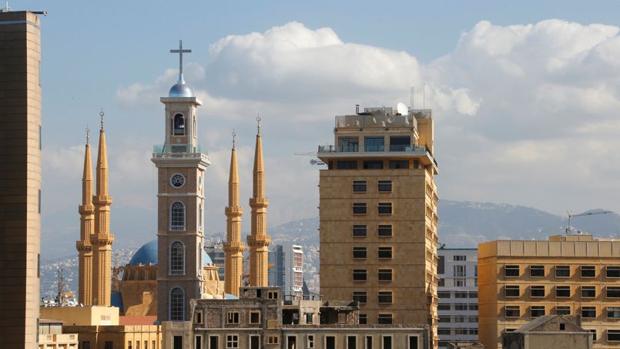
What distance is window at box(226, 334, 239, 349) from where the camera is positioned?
150 meters

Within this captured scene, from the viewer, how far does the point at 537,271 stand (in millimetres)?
166000

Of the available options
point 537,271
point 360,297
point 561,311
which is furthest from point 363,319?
point 561,311

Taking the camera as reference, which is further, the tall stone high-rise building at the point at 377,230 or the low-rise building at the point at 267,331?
the tall stone high-rise building at the point at 377,230

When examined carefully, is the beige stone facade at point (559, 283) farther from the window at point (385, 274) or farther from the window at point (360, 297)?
the window at point (360, 297)

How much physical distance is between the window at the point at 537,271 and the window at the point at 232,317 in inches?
1225

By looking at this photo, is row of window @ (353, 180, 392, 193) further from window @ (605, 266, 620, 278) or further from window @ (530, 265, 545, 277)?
window @ (605, 266, 620, 278)

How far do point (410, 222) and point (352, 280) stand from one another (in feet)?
24.8

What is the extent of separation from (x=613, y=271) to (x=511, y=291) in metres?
9.90

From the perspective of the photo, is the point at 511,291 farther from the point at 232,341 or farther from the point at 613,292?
the point at 232,341

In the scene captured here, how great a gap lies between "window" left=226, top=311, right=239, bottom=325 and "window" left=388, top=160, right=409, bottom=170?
22.0 meters

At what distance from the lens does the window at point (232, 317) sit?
15100 cm

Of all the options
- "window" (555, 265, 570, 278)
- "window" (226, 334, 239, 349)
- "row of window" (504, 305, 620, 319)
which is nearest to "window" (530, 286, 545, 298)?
"row of window" (504, 305, 620, 319)

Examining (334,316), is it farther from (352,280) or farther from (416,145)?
A: (416,145)
